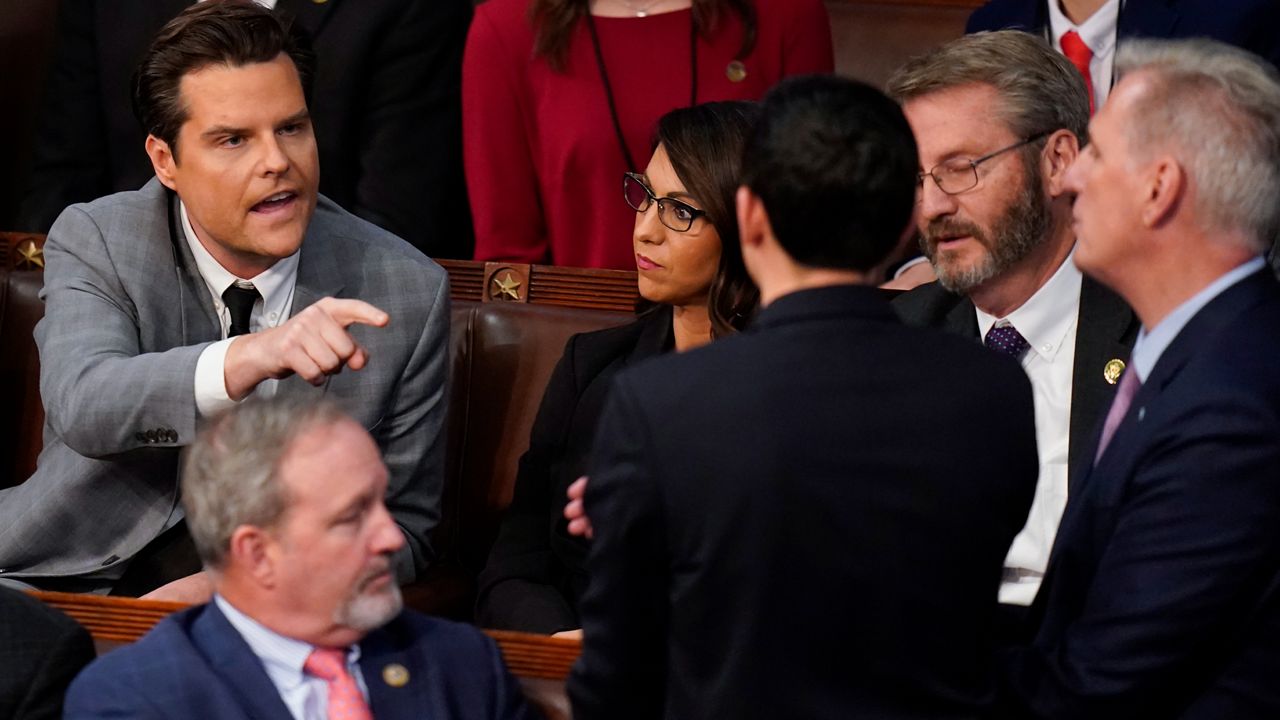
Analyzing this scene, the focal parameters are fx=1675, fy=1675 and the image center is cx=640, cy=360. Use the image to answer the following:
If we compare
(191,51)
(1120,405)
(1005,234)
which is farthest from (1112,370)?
(191,51)

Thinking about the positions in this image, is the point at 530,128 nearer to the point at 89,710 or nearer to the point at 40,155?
the point at 40,155

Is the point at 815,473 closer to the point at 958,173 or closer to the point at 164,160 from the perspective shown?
the point at 958,173

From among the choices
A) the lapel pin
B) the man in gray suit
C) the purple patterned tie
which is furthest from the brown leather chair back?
the purple patterned tie

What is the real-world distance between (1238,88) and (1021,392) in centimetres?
49

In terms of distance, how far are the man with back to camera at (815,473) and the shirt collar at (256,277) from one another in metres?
1.25

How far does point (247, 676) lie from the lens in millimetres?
1847

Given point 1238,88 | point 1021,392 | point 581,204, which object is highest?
point 1238,88

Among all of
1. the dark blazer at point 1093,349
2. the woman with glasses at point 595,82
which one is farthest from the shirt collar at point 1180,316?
the woman with glasses at point 595,82

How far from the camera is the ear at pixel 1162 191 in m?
1.79

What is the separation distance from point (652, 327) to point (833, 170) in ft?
4.06

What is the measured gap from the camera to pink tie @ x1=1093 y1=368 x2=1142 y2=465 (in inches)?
75.2

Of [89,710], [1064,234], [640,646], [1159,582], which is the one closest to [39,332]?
[89,710]

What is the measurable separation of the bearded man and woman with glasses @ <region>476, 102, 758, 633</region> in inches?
11.9

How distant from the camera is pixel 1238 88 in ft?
5.96
